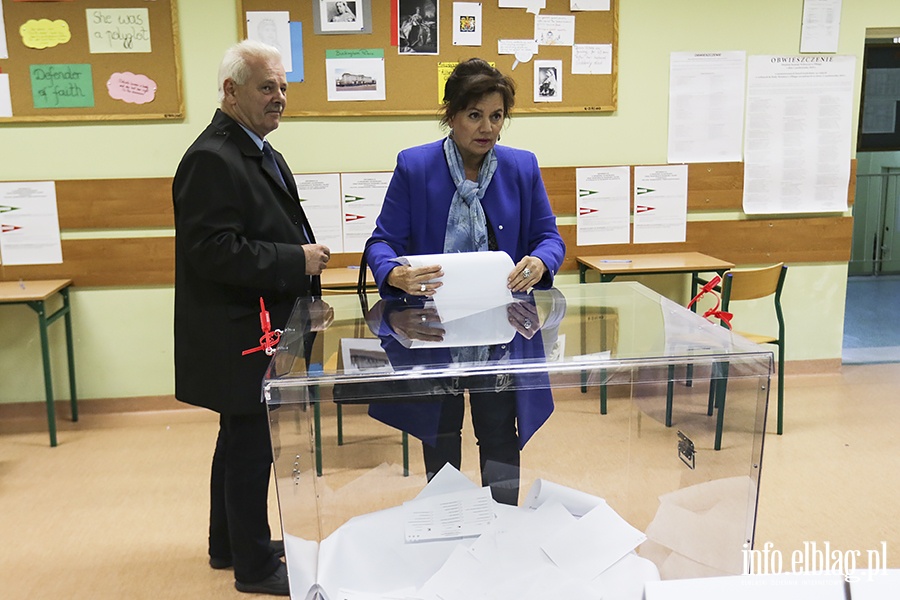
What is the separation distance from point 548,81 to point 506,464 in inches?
119

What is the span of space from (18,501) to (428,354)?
2508mm

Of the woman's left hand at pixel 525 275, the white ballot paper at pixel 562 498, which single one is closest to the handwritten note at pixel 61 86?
the woman's left hand at pixel 525 275

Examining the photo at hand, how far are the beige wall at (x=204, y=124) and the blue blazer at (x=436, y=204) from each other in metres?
1.99

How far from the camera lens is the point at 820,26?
13.6 feet

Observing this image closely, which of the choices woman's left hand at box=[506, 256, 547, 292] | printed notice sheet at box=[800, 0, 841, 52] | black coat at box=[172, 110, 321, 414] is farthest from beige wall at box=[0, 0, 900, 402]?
woman's left hand at box=[506, 256, 547, 292]

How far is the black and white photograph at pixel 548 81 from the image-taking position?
3.99m

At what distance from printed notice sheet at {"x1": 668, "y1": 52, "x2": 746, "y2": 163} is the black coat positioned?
2623 mm

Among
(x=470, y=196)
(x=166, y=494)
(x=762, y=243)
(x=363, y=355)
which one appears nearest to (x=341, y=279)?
(x=166, y=494)

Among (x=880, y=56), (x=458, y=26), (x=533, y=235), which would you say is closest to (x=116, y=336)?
(x=458, y=26)

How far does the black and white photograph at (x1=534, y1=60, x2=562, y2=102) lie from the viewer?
3986 mm

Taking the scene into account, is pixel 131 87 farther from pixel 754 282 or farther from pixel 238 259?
pixel 754 282

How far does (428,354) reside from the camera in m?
1.24

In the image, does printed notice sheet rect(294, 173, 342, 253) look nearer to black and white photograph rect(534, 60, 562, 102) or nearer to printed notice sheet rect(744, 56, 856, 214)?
black and white photograph rect(534, 60, 562, 102)

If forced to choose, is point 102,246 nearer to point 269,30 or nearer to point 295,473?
point 269,30
